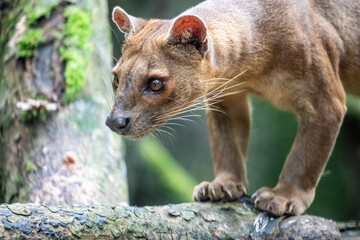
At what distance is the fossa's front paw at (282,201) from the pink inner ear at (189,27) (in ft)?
4.69

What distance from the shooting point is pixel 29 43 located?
6141mm

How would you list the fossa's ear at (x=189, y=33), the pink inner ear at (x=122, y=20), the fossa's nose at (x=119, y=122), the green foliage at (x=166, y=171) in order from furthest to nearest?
the green foliage at (x=166, y=171)
the pink inner ear at (x=122, y=20)
the fossa's ear at (x=189, y=33)
the fossa's nose at (x=119, y=122)

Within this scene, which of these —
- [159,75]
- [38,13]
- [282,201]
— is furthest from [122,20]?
[282,201]

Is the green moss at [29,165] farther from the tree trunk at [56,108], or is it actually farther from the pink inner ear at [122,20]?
the pink inner ear at [122,20]

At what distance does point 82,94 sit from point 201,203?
1.93 meters

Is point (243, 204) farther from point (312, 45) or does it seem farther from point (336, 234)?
point (312, 45)

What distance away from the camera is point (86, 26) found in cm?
643

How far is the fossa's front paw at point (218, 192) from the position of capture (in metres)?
4.96

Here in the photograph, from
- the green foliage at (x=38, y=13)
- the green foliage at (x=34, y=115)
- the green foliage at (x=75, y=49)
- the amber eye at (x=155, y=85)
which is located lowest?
the green foliage at (x=34, y=115)

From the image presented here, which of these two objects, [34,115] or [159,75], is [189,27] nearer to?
[159,75]

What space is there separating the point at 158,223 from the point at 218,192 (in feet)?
3.47

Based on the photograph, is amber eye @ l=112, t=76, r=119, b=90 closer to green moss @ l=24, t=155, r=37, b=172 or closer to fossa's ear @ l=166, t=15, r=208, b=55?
fossa's ear @ l=166, t=15, r=208, b=55

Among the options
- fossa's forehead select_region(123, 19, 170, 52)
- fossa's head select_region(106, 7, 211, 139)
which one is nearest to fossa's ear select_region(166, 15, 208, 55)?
fossa's head select_region(106, 7, 211, 139)

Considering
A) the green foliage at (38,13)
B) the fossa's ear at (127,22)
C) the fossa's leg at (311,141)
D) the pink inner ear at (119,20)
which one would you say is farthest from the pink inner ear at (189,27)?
the green foliage at (38,13)
